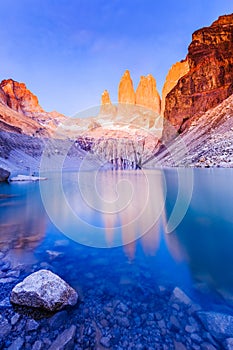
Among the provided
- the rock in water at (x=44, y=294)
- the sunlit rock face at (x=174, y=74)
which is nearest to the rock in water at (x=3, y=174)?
the rock in water at (x=44, y=294)

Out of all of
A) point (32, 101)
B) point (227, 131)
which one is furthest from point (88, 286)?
point (32, 101)

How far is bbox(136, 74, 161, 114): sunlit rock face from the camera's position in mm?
156375

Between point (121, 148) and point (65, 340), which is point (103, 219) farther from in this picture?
point (121, 148)

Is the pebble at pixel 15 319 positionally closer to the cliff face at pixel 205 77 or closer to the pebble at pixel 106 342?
the pebble at pixel 106 342

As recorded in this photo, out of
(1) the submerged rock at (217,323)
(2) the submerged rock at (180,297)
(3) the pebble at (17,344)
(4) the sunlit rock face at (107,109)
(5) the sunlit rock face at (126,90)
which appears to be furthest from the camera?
(4) the sunlit rock face at (107,109)

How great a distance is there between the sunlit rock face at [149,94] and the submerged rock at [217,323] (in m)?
164

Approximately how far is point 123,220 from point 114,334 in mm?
5991

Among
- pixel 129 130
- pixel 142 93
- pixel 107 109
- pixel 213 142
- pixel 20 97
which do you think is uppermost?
pixel 20 97

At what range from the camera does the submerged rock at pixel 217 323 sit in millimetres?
2836

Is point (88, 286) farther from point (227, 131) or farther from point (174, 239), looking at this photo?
point (227, 131)

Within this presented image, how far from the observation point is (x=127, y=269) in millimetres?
4695

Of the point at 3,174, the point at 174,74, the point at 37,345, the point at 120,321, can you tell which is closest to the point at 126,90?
the point at 174,74

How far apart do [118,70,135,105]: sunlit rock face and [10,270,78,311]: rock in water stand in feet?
559

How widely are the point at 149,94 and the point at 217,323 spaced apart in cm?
16981
